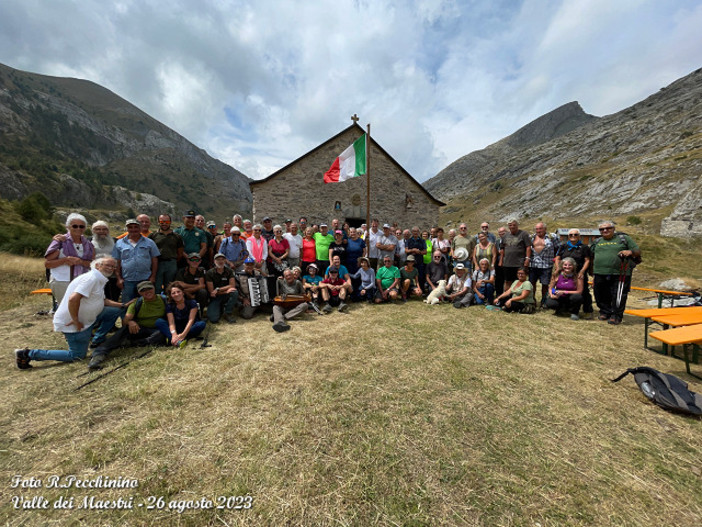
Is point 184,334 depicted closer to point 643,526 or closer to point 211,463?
point 211,463

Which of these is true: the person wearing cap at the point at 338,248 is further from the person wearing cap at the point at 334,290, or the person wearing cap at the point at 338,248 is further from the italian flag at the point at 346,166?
the italian flag at the point at 346,166

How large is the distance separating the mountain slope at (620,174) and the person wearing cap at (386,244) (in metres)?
22.6

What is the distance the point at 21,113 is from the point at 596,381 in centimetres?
13746

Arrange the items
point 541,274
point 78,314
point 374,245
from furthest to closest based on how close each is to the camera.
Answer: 1. point 374,245
2. point 541,274
3. point 78,314

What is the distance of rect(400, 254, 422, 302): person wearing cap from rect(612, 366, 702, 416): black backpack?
439cm

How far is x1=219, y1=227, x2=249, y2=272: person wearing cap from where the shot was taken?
237 inches

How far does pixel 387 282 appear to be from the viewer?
6.93 metres

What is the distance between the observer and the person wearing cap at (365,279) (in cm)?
673

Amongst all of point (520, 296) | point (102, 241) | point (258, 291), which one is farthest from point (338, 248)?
point (102, 241)

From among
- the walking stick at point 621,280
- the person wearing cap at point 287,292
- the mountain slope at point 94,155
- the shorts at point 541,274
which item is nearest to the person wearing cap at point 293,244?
the person wearing cap at point 287,292

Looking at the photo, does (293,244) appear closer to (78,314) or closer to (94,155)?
(78,314)

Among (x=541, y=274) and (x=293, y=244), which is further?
(x=293, y=244)

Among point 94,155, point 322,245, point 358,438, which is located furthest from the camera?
point 94,155

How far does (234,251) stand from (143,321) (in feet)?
7.54
